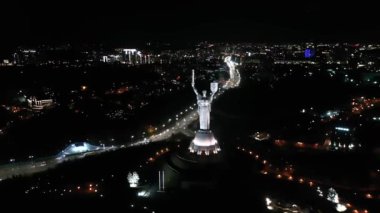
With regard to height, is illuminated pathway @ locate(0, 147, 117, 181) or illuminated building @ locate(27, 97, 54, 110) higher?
illuminated pathway @ locate(0, 147, 117, 181)

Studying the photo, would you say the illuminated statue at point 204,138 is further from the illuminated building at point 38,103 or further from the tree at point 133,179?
the illuminated building at point 38,103

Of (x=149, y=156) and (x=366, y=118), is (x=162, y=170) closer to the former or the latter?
(x=149, y=156)

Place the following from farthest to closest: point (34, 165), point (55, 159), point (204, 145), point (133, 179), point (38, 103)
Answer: point (38, 103) → point (55, 159) → point (34, 165) → point (204, 145) → point (133, 179)

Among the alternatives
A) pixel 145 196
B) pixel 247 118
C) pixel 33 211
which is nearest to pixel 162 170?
pixel 145 196

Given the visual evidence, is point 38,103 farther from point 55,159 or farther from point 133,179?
point 133,179

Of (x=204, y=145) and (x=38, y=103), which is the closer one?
(x=204, y=145)

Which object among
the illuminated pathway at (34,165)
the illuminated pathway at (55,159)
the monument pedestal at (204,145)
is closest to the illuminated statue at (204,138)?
the monument pedestal at (204,145)

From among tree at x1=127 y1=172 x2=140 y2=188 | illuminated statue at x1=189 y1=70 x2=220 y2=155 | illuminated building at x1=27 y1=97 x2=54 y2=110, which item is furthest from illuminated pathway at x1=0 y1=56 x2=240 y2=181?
illuminated building at x1=27 y1=97 x2=54 y2=110

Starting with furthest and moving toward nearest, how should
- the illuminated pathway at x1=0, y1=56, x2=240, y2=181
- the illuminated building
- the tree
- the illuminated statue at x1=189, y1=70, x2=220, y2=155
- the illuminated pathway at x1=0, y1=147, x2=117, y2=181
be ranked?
the illuminated building, the illuminated statue at x1=189, y1=70, x2=220, y2=155, the illuminated pathway at x1=0, y1=56, x2=240, y2=181, the illuminated pathway at x1=0, y1=147, x2=117, y2=181, the tree

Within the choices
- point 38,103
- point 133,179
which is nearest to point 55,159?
point 133,179

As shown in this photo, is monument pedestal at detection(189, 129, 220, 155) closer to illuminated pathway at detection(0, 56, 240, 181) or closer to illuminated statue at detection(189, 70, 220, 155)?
illuminated statue at detection(189, 70, 220, 155)

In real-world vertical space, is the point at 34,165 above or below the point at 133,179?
below

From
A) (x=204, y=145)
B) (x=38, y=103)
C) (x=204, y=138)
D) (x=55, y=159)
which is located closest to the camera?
(x=204, y=145)
